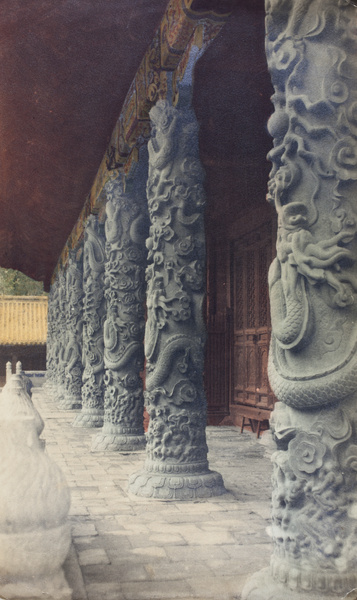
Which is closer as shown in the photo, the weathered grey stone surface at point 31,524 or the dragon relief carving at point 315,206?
the dragon relief carving at point 315,206

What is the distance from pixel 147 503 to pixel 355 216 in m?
3.54

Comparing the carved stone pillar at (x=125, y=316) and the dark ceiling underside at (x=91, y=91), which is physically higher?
the dark ceiling underside at (x=91, y=91)

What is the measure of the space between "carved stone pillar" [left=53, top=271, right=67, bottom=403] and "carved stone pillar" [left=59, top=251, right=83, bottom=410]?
98 cm

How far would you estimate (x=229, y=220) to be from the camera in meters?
11.2

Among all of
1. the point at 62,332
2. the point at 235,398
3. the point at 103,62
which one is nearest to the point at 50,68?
the point at 103,62

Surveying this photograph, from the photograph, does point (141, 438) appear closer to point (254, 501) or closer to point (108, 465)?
point (108, 465)

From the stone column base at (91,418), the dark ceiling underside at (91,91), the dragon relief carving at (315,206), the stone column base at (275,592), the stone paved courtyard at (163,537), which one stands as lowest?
the stone column base at (91,418)

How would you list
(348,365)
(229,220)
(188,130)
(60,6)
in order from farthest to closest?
1. (229,220)
2. (188,130)
3. (60,6)
4. (348,365)

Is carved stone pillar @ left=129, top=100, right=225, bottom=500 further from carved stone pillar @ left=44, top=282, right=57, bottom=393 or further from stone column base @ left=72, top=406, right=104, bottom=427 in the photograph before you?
carved stone pillar @ left=44, top=282, right=57, bottom=393

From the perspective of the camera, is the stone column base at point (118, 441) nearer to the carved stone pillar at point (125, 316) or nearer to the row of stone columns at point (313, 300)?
the carved stone pillar at point (125, 316)

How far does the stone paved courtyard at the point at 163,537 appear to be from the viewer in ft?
11.9

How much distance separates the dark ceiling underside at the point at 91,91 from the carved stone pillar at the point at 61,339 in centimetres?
690

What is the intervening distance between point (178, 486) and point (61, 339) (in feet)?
42.7

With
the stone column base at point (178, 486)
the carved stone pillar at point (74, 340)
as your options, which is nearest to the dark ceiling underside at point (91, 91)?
the stone column base at point (178, 486)
